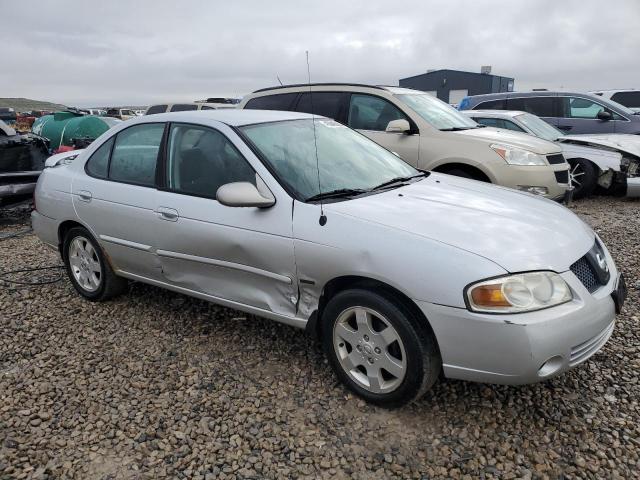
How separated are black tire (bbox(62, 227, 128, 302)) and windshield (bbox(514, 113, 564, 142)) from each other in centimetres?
684

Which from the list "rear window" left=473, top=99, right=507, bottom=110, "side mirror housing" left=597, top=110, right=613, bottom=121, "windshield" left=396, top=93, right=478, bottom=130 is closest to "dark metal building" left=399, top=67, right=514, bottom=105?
"rear window" left=473, top=99, right=507, bottom=110

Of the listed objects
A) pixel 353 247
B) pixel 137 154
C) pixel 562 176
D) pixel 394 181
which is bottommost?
pixel 562 176

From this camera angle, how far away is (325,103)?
273 inches

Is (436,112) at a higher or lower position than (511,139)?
higher

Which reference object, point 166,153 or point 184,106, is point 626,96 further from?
point 166,153

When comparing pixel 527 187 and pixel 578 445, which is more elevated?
pixel 527 187

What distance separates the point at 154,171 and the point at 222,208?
0.81 m

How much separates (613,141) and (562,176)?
8.96 feet

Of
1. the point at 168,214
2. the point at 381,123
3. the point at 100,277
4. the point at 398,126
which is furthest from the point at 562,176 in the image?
the point at 100,277

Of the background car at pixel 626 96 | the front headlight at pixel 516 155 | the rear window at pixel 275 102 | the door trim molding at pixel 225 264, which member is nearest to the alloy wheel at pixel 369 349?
the door trim molding at pixel 225 264

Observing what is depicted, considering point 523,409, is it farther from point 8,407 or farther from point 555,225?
point 8,407

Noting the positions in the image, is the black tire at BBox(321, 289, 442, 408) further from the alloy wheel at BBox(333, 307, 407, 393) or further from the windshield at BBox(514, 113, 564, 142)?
the windshield at BBox(514, 113, 564, 142)

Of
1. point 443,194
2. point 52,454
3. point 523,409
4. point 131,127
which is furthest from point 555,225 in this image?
point 131,127

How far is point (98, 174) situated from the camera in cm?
412
